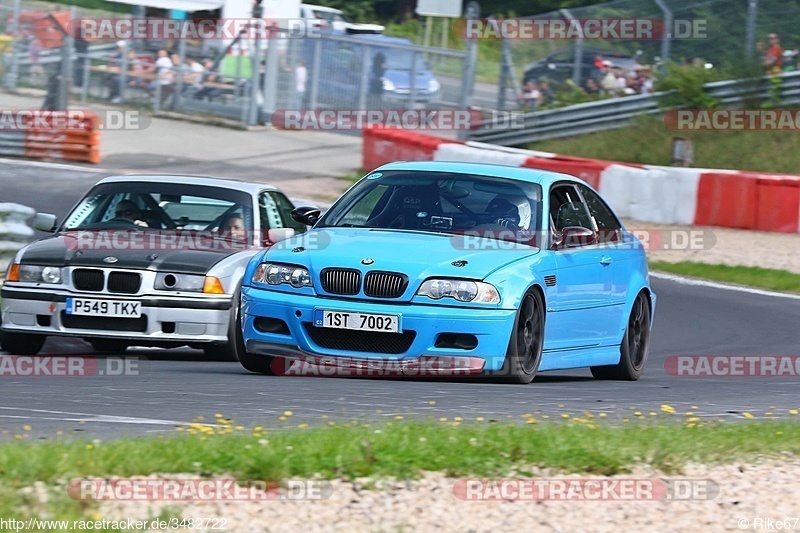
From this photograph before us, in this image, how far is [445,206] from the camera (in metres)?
8.85

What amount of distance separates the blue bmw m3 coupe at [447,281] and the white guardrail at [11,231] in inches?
173

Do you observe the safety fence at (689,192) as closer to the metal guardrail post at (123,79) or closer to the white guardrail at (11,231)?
the white guardrail at (11,231)

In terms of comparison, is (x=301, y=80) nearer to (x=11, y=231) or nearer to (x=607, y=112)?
(x=607, y=112)

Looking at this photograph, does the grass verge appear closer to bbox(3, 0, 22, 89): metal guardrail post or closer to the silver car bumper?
the silver car bumper

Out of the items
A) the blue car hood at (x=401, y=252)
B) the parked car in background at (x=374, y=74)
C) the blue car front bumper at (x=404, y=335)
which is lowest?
the blue car front bumper at (x=404, y=335)

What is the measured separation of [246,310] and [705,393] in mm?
2886

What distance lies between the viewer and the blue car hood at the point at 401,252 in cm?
791

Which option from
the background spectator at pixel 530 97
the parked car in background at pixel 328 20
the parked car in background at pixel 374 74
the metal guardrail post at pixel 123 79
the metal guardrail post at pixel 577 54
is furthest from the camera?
the parked car in background at pixel 328 20

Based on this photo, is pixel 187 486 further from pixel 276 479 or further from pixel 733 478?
pixel 733 478

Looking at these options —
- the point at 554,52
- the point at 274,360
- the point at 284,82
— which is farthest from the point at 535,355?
the point at 284,82

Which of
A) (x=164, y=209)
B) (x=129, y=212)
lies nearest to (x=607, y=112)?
(x=164, y=209)

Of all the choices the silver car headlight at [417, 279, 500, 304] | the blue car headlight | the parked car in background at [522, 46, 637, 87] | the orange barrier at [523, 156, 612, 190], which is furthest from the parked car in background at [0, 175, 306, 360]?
the parked car in background at [522, 46, 637, 87]

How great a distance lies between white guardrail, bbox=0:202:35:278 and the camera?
12.8 m

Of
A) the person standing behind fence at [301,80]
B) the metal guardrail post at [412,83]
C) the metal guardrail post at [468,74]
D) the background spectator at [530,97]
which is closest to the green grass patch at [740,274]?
the metal guardrail post at [468,74]
